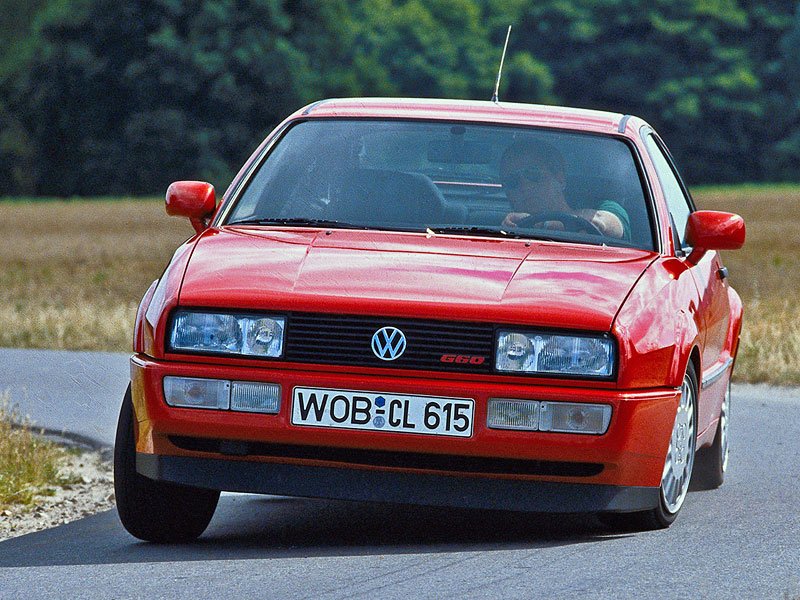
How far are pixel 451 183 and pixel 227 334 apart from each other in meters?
1.54

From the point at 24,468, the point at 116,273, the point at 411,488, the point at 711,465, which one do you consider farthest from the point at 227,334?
the point at 116,273

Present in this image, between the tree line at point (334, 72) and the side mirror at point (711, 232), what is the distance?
6091cm

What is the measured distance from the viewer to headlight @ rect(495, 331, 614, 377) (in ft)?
18.0

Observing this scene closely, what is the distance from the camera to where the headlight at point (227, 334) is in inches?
220

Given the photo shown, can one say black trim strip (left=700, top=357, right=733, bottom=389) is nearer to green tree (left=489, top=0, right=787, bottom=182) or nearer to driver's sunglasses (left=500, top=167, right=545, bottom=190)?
driver's sunglasses (left=500, top=167, right=545, bottom=190)

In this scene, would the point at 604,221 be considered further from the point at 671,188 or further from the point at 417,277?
the point at 417,277

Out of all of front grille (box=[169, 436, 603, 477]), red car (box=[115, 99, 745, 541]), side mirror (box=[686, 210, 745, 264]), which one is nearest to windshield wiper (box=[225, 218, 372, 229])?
red car (box=[115, 99, 745, 541])

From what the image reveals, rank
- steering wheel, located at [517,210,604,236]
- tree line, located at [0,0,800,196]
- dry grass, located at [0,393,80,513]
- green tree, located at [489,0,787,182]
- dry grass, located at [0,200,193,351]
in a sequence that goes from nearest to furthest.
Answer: steering wheel, located at [517,210,604,236] < dry grass, located at [0,393,80,513] < dry grass, located at [0,200,193,351] < tree line, located at [0,0,800,196] < green tree, located at [489,0,787,182]

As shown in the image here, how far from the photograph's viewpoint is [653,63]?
3132 inches

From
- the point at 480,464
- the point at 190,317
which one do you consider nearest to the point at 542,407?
the point at 480,464

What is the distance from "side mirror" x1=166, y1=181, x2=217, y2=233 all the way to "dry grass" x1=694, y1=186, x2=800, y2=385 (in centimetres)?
590

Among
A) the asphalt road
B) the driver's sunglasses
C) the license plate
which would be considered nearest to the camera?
the asphalt road

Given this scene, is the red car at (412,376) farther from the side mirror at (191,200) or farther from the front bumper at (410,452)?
the side mirror at (191,200)

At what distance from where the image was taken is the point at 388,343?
5535 millimetres
